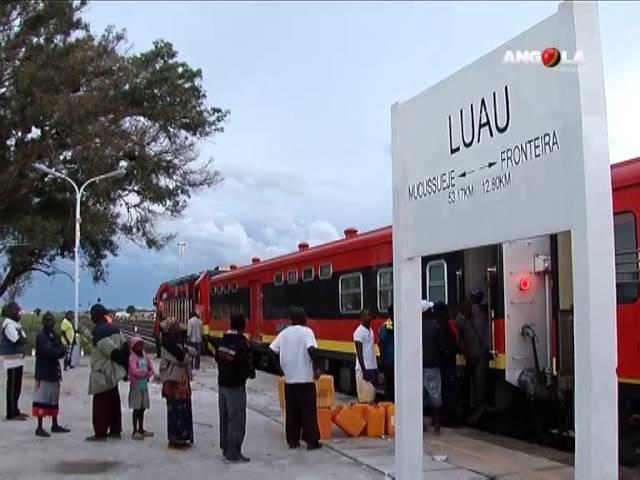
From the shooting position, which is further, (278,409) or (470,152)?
(278,409)

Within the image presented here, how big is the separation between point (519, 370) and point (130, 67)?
83.0 ft

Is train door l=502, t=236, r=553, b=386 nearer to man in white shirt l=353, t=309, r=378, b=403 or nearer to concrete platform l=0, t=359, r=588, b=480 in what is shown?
concrete platform l=0, t=359, r=588, b=480

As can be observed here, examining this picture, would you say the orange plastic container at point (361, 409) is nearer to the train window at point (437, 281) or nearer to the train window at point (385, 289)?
the train window at point (437, 281)

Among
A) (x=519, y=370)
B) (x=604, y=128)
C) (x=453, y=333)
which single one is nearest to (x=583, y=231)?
(x=604, y=128)

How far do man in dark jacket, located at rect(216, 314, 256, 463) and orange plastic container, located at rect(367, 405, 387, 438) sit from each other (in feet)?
6.45

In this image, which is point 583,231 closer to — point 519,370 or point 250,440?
point 519,370

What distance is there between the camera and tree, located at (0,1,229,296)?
96.3ft

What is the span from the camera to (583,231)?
15.4ft

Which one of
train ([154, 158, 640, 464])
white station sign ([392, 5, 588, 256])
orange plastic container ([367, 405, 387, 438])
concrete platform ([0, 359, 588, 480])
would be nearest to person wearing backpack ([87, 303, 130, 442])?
concrete platform ([0, 359, 588, 480])

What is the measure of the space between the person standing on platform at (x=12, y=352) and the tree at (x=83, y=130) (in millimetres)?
18052

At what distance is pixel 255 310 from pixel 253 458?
13.7m

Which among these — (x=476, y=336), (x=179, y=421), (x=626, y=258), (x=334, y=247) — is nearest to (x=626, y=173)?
(x=626, y=258)

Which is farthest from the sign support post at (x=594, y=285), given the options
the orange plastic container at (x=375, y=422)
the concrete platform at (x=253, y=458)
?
the orange plastic container at (x=375, y=422)

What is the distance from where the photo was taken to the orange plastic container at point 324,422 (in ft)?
33.4
